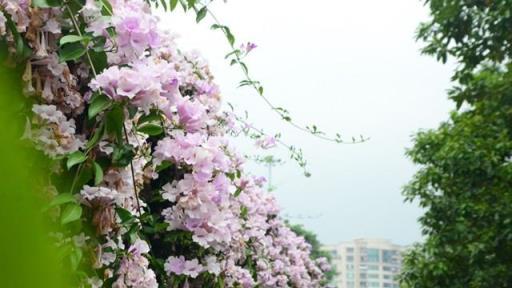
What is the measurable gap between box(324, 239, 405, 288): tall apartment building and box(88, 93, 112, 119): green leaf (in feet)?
17.6

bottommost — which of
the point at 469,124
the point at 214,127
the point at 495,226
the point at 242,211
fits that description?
the point at 242,211

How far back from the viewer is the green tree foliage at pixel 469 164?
3.82 meters

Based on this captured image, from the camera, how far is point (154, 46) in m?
0.84

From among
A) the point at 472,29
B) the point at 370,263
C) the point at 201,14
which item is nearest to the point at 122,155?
the point at 201,14

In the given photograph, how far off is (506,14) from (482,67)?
103cm

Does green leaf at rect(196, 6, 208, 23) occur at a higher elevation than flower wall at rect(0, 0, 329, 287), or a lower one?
higher

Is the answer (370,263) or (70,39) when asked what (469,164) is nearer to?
(370,263)

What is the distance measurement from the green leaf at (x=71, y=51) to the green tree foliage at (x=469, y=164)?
322cm

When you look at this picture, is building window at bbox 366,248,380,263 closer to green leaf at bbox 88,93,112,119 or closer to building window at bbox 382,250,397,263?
building window at bbox 382,250,397,263

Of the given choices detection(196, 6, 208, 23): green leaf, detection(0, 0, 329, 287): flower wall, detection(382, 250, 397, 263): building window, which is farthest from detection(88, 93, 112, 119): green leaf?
detection(382, 250, 397, 263): building window

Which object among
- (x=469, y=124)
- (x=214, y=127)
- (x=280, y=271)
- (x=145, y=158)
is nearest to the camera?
(x=145, y=158)

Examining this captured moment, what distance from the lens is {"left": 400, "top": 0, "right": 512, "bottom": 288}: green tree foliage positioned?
12.5 ft

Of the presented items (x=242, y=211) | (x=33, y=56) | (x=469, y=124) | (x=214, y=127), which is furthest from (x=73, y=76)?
(x=469, y=124)

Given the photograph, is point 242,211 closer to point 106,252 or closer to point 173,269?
point 173,269
